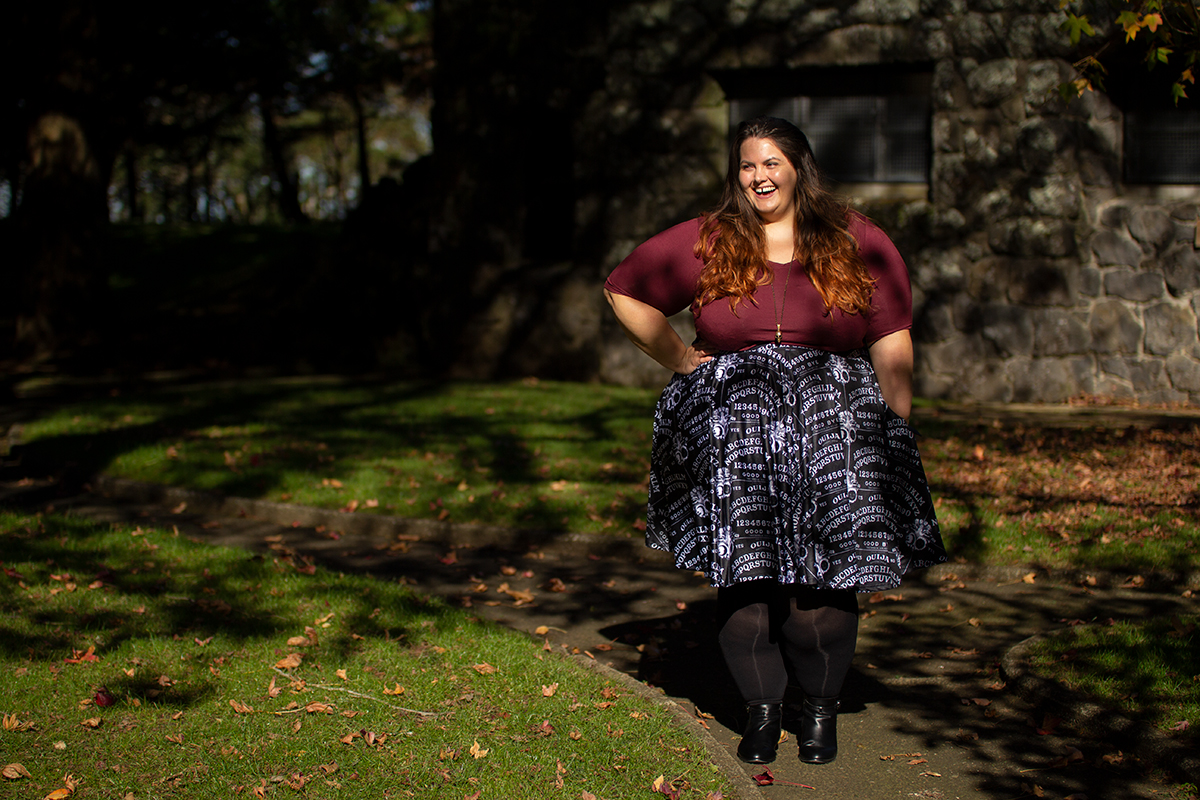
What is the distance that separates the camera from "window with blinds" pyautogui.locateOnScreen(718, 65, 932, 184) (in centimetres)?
1148

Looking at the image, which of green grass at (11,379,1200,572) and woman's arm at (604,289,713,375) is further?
green grass at (11,379,1200,572)

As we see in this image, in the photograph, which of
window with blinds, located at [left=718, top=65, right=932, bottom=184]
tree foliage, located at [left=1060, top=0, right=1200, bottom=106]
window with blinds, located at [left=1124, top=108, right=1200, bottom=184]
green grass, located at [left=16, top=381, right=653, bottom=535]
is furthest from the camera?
window with blinds, located at [left=718, top=65, right=932, bottom=184]

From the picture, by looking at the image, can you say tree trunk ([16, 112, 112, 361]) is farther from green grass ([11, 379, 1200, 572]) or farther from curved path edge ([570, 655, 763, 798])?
curved path edge ([570, 655, 763, 798])

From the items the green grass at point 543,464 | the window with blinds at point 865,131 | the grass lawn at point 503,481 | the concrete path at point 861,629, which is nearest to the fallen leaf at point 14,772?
the grass lawn at point 503,481

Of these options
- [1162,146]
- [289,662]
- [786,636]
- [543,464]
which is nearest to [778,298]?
[786,636]

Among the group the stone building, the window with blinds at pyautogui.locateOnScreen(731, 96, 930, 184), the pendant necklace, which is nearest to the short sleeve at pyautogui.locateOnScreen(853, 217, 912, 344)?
the pendant necklace

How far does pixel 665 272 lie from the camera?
365cm

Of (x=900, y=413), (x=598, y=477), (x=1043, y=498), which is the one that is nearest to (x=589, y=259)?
(x=598, y=477)

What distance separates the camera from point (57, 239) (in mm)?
14062

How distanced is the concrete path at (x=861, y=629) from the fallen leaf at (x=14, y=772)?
2.24 m

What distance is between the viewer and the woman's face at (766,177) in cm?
A: 350

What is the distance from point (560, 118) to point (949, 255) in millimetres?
4844

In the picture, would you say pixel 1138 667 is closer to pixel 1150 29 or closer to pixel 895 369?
pixel 895 369

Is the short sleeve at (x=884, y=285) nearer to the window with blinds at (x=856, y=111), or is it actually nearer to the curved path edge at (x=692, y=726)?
the curved path edge at (x=692, y=726)
